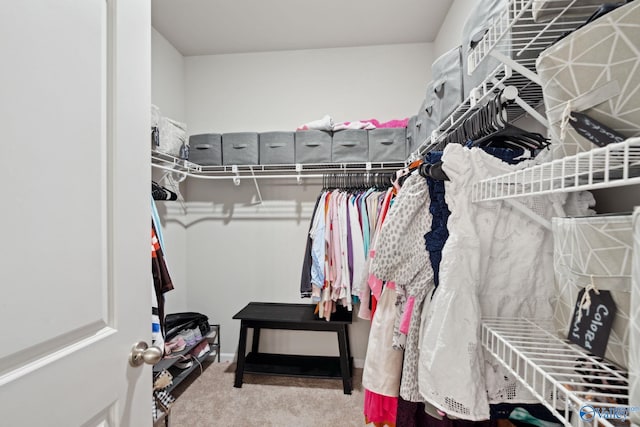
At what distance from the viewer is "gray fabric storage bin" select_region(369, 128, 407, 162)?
2184 mm

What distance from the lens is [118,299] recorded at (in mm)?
664

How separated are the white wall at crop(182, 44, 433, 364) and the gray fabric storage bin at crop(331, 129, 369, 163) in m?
0.40

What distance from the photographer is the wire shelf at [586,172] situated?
32 centimetres

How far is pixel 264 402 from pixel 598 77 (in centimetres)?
231

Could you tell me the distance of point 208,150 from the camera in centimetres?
237

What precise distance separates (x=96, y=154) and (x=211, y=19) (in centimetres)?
212

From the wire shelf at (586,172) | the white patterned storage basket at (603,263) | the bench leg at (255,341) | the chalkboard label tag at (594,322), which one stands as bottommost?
the bench leg at (255,341)

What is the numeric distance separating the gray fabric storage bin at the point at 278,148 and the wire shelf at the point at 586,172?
180 centimetres

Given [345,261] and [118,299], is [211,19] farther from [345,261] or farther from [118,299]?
[118,299]

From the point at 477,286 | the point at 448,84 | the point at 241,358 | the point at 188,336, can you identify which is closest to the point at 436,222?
the point at 477,286

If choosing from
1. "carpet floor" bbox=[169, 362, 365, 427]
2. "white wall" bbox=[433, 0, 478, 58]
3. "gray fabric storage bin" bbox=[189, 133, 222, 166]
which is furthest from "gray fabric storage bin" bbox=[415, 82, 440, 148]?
"carpet floor" bbox=[169, 362, 365, 427]

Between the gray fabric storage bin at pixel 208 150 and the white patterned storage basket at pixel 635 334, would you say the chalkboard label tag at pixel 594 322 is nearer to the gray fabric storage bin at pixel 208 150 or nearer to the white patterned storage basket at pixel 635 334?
the white patterned storage basket at pixel 635 334
